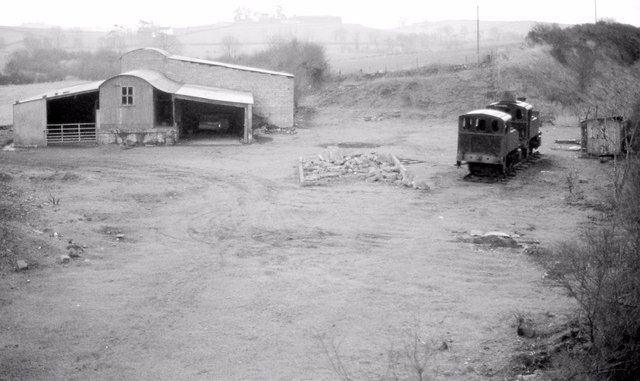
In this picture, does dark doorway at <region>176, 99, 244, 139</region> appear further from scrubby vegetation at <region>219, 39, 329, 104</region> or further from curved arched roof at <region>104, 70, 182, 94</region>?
scrubby vegetation at <region>219, 39, 329, 104</region>

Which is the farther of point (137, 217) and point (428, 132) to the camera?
point (428, 132)

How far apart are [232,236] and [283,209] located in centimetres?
327

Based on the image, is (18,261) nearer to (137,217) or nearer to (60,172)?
(137,217)

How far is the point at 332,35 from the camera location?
160m

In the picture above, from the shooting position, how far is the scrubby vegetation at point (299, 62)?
5803 centimetres

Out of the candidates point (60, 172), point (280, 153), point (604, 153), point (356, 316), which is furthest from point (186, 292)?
point (604, 153)

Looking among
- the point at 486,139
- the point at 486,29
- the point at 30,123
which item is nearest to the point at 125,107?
the point at 30,123

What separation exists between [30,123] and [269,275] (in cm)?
2510

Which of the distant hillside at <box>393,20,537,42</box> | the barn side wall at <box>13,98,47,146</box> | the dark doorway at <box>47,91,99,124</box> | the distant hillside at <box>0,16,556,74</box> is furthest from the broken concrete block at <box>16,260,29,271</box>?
the distant hillside at <box>393,20,537,42</box>

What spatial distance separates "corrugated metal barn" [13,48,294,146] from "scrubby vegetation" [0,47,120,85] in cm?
3762

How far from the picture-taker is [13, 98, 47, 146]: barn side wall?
34938 mm

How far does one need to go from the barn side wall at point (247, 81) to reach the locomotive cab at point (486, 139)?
17.7 metres

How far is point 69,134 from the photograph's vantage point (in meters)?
36.0

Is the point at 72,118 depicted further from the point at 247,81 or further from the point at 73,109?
the point at 247,81
